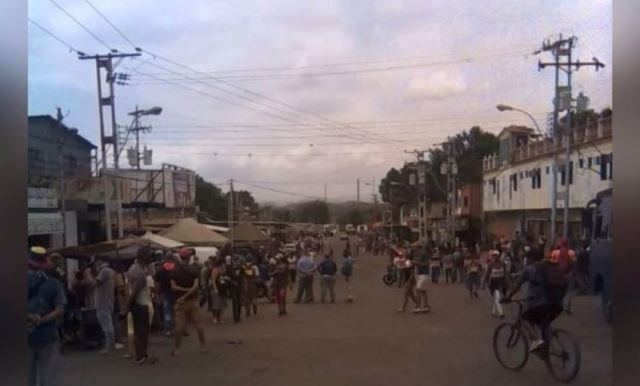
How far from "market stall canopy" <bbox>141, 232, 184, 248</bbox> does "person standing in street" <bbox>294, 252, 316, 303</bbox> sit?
2.27ft

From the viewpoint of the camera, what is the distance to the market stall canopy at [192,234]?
3887mm

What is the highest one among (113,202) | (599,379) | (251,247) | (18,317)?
(113,202)

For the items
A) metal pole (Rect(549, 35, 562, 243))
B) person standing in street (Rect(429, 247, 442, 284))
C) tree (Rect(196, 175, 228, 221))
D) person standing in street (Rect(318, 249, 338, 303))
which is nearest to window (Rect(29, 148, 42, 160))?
tree (Rect(196, 175, 228, 221))

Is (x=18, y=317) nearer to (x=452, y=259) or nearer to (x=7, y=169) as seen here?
(x=7, y=169)

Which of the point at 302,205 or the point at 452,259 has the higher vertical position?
A: the point at 302,205

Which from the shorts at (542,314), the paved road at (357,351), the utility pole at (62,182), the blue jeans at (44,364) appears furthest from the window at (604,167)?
the blue jeans at (44,364)

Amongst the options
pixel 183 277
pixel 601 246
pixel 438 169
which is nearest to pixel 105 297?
pixel 183 277

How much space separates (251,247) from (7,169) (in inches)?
54.1

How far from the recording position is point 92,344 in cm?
391

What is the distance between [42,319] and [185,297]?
Result: 88 cm


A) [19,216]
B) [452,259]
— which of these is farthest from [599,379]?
[19,216]

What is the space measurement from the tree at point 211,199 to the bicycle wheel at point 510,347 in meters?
1.57

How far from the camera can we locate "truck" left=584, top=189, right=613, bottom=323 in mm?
3016

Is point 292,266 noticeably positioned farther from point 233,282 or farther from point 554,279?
point 554,279
